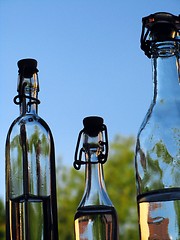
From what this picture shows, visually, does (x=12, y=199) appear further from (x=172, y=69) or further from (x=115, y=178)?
(x=115, y=178)

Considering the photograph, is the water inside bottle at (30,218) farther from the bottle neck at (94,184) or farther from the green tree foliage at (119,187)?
the green tree foliage at (119,187)

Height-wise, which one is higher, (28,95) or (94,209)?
(28,95)

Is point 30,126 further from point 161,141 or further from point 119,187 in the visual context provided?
point 119,187

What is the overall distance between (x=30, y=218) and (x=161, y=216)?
13 cm

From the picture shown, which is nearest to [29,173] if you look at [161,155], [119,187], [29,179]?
[29,179]

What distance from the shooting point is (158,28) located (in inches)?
18.0

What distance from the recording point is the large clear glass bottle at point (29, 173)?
1.57 ft

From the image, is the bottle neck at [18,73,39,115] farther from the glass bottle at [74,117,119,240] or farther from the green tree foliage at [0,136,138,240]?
the green tree foliage at [0,136,138,240]

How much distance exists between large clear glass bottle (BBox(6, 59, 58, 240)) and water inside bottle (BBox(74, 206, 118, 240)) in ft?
0.08

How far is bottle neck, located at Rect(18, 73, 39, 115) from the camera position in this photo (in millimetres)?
532

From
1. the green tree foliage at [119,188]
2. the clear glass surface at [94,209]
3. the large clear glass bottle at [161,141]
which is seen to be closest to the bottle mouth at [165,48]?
the large clear glass bottle at [161,141]

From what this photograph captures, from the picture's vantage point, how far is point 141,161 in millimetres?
449

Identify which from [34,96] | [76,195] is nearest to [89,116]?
[34,96]

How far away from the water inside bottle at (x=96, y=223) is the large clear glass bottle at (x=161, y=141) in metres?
0.07
